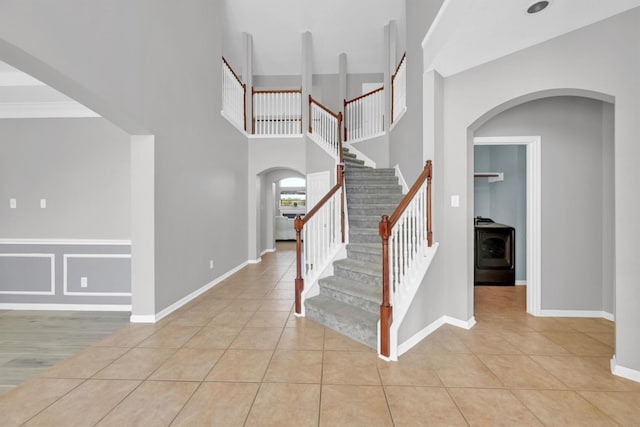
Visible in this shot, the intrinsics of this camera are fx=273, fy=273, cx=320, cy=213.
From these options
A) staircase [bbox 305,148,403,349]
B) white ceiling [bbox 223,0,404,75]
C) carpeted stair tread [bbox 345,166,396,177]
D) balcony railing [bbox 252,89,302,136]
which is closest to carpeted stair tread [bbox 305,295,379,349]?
staircase [bbox 305,148,403,349]

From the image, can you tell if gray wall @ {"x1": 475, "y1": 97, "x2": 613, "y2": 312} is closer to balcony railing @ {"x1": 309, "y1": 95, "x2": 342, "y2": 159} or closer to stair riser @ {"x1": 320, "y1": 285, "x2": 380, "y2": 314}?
stair riser @ {"x1": 320, "y1": 285, "x2": 380, "y2": 314}

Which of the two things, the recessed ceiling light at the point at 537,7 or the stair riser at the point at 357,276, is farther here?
the stair riser at the point at 357,276

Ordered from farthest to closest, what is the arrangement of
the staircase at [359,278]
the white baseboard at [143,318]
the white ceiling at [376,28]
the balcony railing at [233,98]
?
the balcony railing at [233,98] < the white baseboard at [143,318] < the staircase at [359,278] < the white ceiling at [376,28]

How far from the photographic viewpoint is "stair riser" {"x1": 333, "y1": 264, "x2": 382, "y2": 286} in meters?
3.00

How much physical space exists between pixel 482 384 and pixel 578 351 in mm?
1234

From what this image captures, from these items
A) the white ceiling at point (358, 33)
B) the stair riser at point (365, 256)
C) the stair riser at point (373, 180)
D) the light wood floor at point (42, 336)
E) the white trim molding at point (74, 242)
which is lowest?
the light wood floor at point (42, 336)

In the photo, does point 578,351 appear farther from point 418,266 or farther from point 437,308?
point 418,266

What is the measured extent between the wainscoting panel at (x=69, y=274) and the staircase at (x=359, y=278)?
8.37ft

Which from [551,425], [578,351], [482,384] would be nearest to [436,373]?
[482,384]

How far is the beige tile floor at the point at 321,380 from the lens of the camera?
169 centimetres

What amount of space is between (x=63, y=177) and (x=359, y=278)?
4.12m

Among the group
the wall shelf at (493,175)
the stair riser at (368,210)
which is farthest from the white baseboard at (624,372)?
the wall shelf at (493,175)

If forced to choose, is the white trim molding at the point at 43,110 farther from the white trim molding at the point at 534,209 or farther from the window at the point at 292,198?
the window at the point at 292,198

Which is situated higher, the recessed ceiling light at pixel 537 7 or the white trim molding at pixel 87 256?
the recessed ceiling light at pixel 537 7
